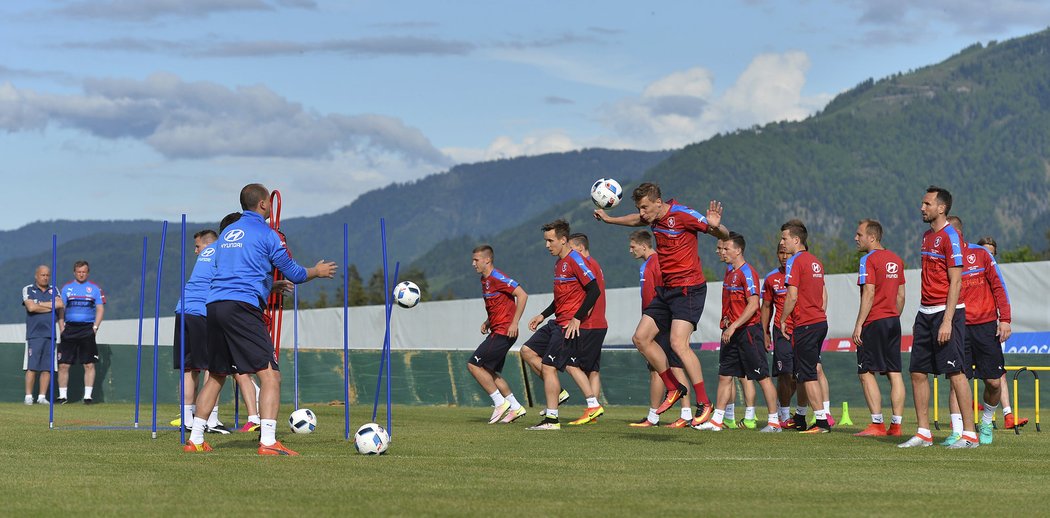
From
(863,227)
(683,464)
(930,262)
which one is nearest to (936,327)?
(930,262)

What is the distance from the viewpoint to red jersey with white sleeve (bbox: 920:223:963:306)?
36.9ft

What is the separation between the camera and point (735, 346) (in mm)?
14789

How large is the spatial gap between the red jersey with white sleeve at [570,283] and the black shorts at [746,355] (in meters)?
1.67

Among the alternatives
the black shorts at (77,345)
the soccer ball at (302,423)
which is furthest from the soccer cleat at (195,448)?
the black shorts at (77,345)

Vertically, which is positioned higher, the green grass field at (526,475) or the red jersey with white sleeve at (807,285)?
the red jersey with white sleeve at (807,285)

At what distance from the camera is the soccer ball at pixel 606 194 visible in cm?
1378

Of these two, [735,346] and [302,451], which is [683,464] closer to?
[302,451]

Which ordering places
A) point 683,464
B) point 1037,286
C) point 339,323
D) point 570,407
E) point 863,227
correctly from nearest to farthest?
point 683,464 → point 863,227 → point 570,407 → point 1037,286 → point 339,323

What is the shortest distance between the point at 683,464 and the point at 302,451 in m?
3.11

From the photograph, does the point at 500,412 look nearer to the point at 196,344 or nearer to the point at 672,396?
the point at 672,396

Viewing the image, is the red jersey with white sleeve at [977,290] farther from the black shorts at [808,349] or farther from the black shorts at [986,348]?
the black shorts at [808,349]

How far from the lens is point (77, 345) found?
22.4 meters

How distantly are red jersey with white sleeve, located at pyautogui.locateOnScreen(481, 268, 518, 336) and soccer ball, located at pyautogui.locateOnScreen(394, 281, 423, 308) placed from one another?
92 cm

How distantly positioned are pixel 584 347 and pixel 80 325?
10.6 metres
